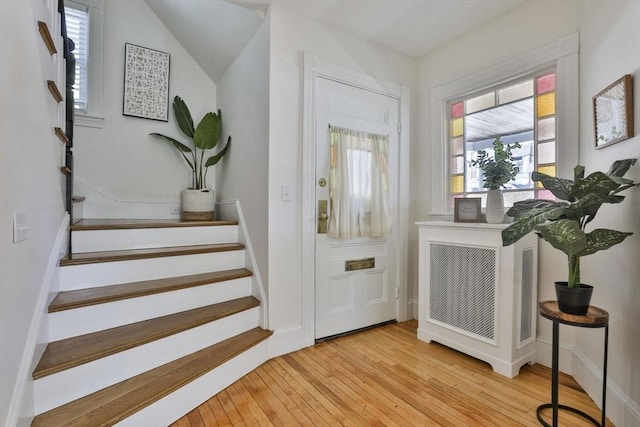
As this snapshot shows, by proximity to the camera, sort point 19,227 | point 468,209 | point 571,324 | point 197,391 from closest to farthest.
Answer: point 19,227, point 571,324, point 197,391, point 468,209

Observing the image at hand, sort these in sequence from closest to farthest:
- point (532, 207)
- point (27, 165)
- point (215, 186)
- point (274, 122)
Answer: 1. point (27, 165)
2. point (532, 207)
3. point (274, 122)
4. point (215, 186)

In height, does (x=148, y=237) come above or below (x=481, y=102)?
below

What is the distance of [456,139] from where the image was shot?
110 inches

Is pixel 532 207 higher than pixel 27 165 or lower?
lower

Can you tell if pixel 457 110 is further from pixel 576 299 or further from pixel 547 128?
pixel 576 299

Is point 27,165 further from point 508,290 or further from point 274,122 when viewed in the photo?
point 508,290

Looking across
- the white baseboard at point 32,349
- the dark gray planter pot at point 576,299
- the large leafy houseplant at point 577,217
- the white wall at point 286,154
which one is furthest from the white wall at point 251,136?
the dark gray planter pot at point 576,299

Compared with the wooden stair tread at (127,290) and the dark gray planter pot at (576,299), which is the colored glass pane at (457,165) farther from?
the wooden stair tread at (127,290)

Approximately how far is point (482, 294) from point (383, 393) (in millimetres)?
970

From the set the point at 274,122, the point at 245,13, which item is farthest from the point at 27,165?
the point at 245,13

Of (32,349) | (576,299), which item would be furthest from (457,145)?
(32,349)

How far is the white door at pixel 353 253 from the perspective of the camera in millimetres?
2430

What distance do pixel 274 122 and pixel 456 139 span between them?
1714mm

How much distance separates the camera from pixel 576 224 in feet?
4.23
